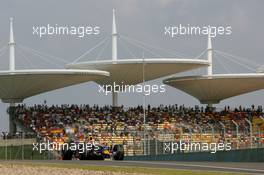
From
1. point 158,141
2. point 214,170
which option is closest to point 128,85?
point 158,141

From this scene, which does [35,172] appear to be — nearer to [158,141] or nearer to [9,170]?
[9,170]

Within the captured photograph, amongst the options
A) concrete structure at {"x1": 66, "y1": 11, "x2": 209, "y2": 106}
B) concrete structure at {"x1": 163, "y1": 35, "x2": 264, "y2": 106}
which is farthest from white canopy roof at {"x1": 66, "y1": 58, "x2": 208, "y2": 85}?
concrete structure at {"x1": 163, "y1": 35, "x2": 264, "y2": 106}

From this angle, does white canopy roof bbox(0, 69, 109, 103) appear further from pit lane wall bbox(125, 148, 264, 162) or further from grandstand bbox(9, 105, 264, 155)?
pit lane wall bbox(125, 148, 264, 162)

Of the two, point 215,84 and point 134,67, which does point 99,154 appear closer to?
point 134,67

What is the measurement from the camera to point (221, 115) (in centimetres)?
7569

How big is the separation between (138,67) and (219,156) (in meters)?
29.2

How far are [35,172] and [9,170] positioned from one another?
1.37 metres

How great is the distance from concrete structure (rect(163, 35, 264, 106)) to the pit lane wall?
29203mm

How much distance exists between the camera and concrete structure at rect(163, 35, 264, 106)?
77.6m

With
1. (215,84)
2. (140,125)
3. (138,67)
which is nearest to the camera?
(140,125)

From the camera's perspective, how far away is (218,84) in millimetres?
79938

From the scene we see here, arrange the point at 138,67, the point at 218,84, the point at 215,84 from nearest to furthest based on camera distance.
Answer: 1. the point at 138,67
2. the point at 218,84
3. the point at 215,84

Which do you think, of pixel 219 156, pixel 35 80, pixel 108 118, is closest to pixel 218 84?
pixel 108 118

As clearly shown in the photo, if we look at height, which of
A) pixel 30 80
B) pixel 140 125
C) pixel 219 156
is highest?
pixel 30 80
